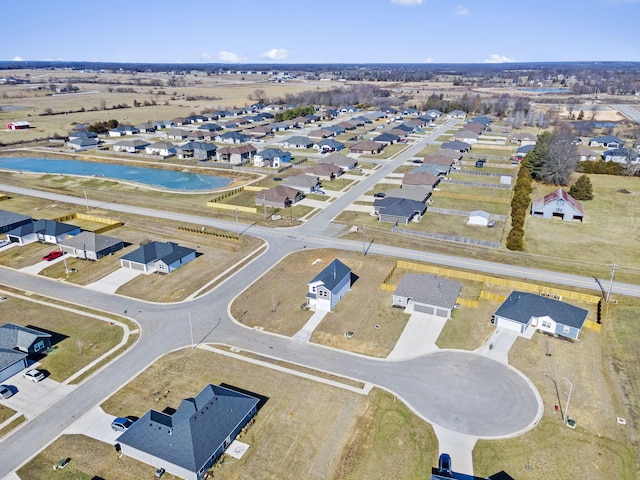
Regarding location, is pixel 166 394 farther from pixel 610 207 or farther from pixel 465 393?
pixel 610 207

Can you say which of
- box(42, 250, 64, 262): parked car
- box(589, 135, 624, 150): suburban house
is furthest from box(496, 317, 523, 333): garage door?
box(589, 135, 624, 150): suburban house

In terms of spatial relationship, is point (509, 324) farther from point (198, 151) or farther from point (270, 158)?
point (198, 151)

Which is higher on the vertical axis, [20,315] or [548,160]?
[548,160]

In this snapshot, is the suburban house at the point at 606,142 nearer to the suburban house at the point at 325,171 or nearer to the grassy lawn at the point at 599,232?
the grassy lawn at the point at 599,232

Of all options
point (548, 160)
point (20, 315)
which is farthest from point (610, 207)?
point (20, 315)

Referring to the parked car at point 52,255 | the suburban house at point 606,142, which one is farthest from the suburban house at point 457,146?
the parked car at point 52,255

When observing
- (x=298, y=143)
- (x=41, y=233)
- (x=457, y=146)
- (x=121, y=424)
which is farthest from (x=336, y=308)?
(x=457, y=146)

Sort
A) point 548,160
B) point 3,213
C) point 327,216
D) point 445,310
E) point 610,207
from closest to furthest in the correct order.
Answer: point 445,310 → point 3,213 → point 327,216 → point 610,207 → point 548,160
